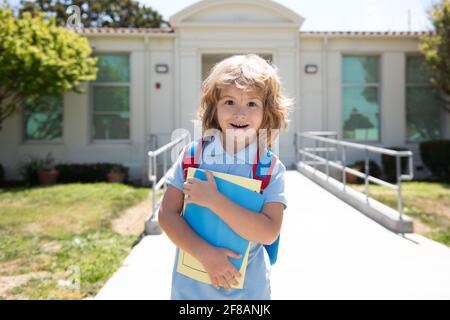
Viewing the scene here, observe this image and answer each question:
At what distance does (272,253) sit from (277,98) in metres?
0.49

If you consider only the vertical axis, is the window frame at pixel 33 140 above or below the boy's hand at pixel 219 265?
above

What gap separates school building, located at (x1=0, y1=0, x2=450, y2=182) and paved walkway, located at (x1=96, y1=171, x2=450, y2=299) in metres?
6.05

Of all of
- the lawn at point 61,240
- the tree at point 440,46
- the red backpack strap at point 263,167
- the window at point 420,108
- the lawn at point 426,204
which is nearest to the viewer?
the red backpack strap at point 263,167

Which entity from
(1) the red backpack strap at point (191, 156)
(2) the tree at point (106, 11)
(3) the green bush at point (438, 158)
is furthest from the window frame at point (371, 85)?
(2) the tree at point (106, 11)

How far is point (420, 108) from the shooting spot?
11672 millimetres

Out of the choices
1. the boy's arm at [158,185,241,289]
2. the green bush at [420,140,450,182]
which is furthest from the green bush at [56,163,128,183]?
the boy's arm at [158,185,241,289]

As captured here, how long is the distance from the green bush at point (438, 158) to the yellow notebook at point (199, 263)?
1012 cm

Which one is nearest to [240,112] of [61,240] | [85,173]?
[61,240]

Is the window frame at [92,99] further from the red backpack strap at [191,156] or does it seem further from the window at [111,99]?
the red backpack strap at [191,156]

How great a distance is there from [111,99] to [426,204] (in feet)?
25.1

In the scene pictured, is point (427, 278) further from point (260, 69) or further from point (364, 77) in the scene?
point (364, 77)

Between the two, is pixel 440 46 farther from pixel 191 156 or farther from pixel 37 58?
pixel 191 156

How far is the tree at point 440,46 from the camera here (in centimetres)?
995

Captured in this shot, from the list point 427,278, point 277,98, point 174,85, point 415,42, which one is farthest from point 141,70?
point 277,98
